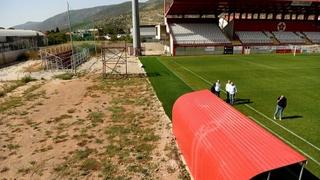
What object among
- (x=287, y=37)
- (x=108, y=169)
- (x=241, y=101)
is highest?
(x=287, y=37)

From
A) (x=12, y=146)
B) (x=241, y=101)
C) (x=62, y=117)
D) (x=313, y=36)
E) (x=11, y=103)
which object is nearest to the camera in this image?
(x=12, y=146)

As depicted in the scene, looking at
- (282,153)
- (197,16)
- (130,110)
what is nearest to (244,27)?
(197,16)

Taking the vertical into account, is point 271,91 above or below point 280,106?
below

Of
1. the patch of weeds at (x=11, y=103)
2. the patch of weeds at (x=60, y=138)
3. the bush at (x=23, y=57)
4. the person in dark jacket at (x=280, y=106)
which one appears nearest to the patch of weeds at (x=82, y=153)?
the patch of weeds at (x=60, y=138)

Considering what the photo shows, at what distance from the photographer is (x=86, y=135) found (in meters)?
17.2

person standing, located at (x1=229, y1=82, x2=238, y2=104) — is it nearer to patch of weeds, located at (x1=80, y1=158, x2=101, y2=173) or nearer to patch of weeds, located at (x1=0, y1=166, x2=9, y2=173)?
patch of weeds, located at (x1=80, y1=158, x2=101, y2=173)

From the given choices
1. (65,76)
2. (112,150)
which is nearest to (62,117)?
(112,150)

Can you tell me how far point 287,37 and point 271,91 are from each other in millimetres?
47072

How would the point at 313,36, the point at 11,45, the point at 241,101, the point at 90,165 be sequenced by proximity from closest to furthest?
the point at 90,165 → the point at 241,101 → the point at 11,45 → the point at 313,36

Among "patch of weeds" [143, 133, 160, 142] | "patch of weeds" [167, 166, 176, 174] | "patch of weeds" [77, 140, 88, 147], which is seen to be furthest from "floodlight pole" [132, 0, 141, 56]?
"patch of weeds" [167, 166, 176, 174]

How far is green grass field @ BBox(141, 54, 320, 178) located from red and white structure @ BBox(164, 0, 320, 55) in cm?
2009

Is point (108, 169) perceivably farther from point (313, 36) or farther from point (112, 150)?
point (313, 36)

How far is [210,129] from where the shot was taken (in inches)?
406

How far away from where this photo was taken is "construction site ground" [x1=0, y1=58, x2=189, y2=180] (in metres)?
13.2
